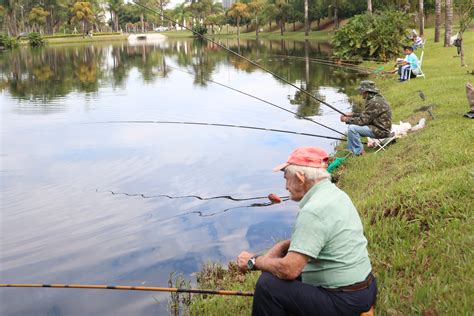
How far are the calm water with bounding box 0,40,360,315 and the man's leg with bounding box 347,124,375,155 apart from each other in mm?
1526

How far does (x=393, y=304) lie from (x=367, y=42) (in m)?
26.6

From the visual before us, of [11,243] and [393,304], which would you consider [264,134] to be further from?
[393,304]

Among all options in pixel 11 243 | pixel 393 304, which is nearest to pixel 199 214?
pixel 11 243

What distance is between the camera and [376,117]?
31.1ft

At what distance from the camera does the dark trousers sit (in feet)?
11.1

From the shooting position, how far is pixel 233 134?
14320 mm

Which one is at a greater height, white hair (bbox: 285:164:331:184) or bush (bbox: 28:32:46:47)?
bush (bbox: 28:32:46:47)

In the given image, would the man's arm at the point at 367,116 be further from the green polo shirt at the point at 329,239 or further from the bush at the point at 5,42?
the bush at the point at 5,42

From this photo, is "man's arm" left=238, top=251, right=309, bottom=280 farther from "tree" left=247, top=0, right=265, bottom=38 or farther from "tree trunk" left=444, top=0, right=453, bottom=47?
"tree" left=247, top=0, right=265, bottom=38

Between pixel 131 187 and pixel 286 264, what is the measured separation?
7077 millimetres

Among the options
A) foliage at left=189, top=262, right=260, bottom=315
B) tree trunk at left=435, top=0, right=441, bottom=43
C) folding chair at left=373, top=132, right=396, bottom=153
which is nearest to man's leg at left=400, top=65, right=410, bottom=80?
folding chair at left=373, top=132, right=396, bottom=153

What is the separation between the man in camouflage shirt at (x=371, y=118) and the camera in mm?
9406

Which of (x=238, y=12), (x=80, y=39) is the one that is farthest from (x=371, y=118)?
(x=80, y=39)

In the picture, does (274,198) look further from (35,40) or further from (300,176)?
(35,40)
